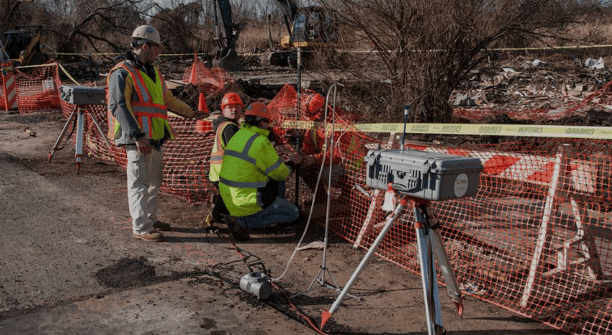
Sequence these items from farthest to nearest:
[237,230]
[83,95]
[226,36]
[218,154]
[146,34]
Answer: [226,36], [83,95], [218,154], [237,230], [146,34]

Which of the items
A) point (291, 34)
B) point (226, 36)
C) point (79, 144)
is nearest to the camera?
point (79, 144)

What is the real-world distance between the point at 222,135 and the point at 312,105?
5.35 feet

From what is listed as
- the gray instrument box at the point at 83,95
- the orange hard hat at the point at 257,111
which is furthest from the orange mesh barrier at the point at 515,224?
the gray instrument box at the point at 83,95

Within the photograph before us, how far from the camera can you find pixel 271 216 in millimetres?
6105

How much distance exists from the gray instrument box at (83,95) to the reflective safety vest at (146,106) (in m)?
2.80

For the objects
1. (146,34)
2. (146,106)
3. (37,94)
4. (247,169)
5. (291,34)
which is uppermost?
(291,34)

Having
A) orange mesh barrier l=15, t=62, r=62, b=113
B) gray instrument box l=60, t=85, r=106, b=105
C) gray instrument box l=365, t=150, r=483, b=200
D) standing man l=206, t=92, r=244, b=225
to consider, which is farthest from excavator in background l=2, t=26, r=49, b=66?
gray instrument box l=365, t=150, r=483, b=200

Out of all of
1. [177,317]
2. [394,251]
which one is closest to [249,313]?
[177,317]

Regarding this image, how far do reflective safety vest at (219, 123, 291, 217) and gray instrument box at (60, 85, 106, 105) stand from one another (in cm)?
351

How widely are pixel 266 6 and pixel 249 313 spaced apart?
4420cm

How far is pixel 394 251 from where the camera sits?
18.6 ft

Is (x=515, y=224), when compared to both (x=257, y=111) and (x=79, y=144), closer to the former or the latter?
(x=257, y=111)

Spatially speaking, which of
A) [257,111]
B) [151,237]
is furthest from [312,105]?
[151,237]

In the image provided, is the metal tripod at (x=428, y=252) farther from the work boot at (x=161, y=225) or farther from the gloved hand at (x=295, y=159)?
the work boot at (x=161, y=225)
